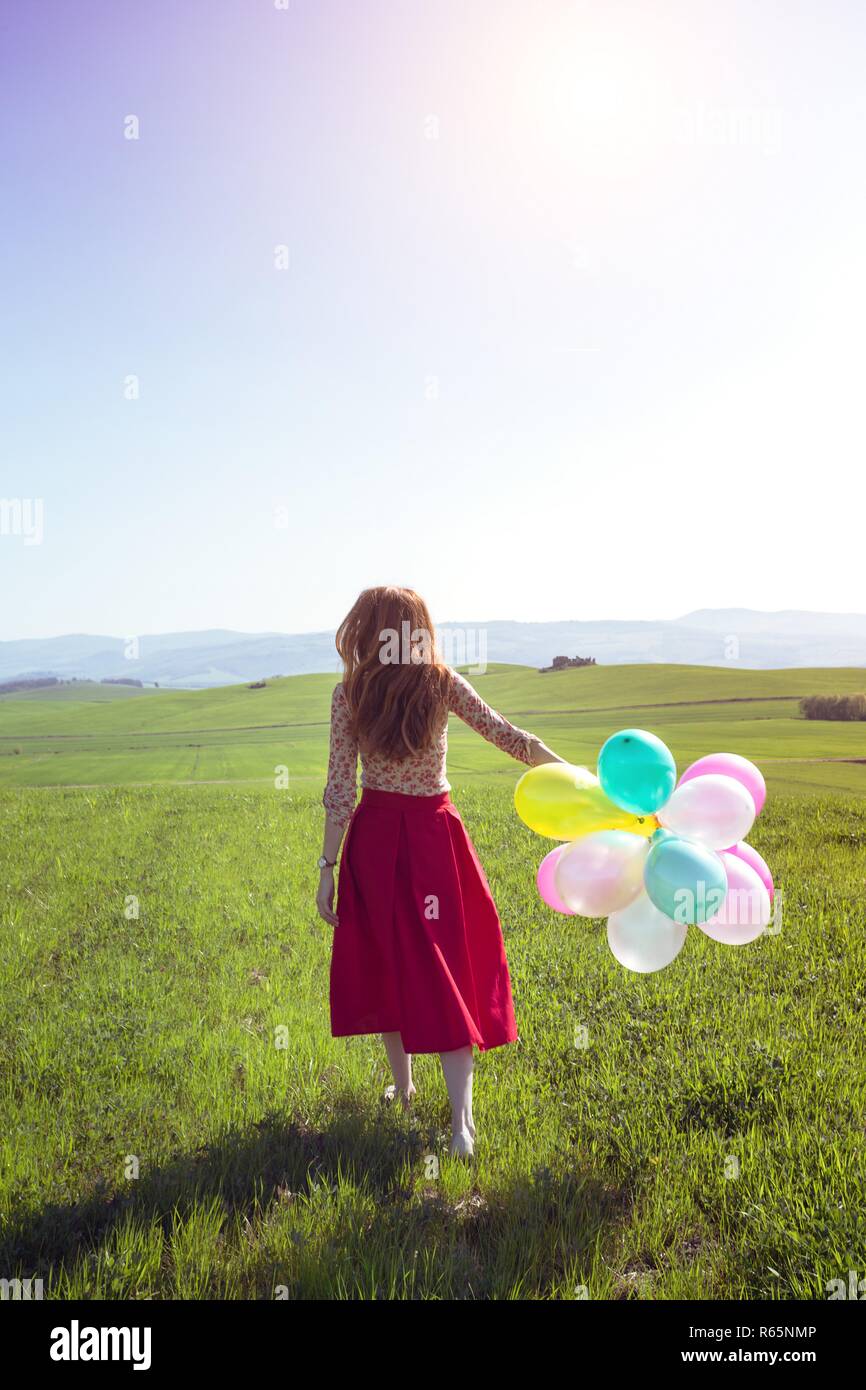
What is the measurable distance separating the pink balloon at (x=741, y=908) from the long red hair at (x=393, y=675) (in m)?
1.57

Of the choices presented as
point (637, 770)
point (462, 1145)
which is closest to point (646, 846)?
point (637, 770)

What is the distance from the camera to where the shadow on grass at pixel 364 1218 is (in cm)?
320

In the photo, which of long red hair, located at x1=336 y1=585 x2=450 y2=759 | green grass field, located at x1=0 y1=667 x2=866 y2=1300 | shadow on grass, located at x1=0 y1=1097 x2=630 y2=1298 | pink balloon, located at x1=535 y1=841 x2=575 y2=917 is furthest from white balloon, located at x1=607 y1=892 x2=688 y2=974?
long red hair, located at x1=336 y1=585 x2=450 y2=759

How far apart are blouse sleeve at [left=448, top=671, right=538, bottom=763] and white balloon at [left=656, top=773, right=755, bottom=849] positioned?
2.46ft

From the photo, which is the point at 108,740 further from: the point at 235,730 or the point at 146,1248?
the point at 146,1248

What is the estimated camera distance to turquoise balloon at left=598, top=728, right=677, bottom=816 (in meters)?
4.07

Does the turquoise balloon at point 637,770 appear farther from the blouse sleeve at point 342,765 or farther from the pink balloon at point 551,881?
the blouse sleeve at point 342,765

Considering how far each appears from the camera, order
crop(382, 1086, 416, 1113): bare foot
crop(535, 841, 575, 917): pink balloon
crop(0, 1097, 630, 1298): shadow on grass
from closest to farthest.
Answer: crop(0, 1097, 630, 1298): shadow on grass → crop(535, 841, 575, 917): pink balloon → crop(382, 1086, 416, 1113): bare foot

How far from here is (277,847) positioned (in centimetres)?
1187

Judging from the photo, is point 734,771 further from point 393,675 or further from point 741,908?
point 393,675

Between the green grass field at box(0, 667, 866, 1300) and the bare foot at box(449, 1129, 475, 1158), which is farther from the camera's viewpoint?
the bare foot at box(449, 1129, 475, 1158)

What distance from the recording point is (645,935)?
4195 millimetres

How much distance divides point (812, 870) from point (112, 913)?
24.1 feet

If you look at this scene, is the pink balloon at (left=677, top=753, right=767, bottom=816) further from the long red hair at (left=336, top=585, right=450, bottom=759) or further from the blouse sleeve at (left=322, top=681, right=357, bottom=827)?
the blouse sleeve at (left=322, top=681, right=357, bottom=827)
